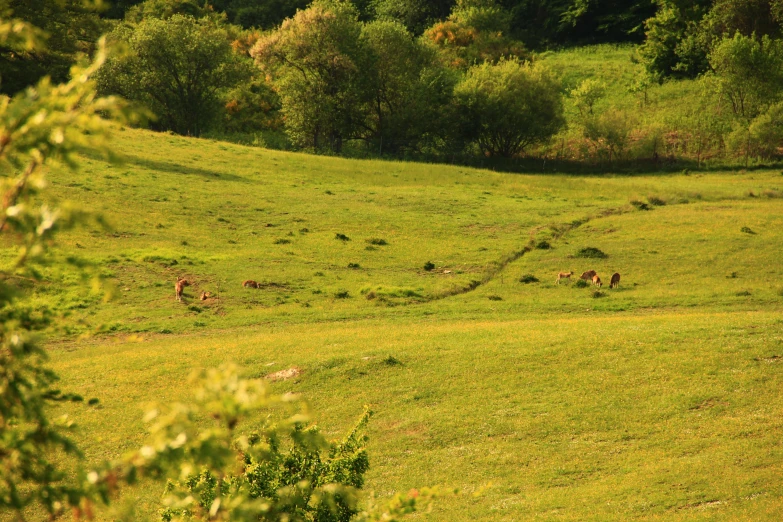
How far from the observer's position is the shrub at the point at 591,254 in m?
45.0

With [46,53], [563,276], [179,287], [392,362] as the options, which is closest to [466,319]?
[563,276]

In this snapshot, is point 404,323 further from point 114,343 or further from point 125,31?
point 125,31

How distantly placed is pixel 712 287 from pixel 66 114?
3850 cm

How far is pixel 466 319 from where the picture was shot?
1410 inches

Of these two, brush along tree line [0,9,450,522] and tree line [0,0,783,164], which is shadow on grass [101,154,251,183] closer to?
tree line [0,0,783,164]

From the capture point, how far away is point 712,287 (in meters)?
39.8

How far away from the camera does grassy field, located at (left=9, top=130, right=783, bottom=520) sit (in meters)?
20.3

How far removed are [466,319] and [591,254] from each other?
12369mm

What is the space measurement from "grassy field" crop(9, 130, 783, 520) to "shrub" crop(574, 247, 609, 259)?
39 cm

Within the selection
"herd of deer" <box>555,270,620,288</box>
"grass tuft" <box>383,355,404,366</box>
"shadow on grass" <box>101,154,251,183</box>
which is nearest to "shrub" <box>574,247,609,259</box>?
"herd of deer" <box>555,270,620,288</box>

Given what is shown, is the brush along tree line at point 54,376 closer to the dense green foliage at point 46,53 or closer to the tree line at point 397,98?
the dense green foliage at point 46,53

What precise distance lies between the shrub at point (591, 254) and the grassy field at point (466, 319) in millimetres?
389

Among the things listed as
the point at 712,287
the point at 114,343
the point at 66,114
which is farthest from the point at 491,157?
the point at 66,114

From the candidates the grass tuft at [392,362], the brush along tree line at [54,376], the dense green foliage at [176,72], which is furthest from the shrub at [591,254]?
the dense green foliage at [176,72]
